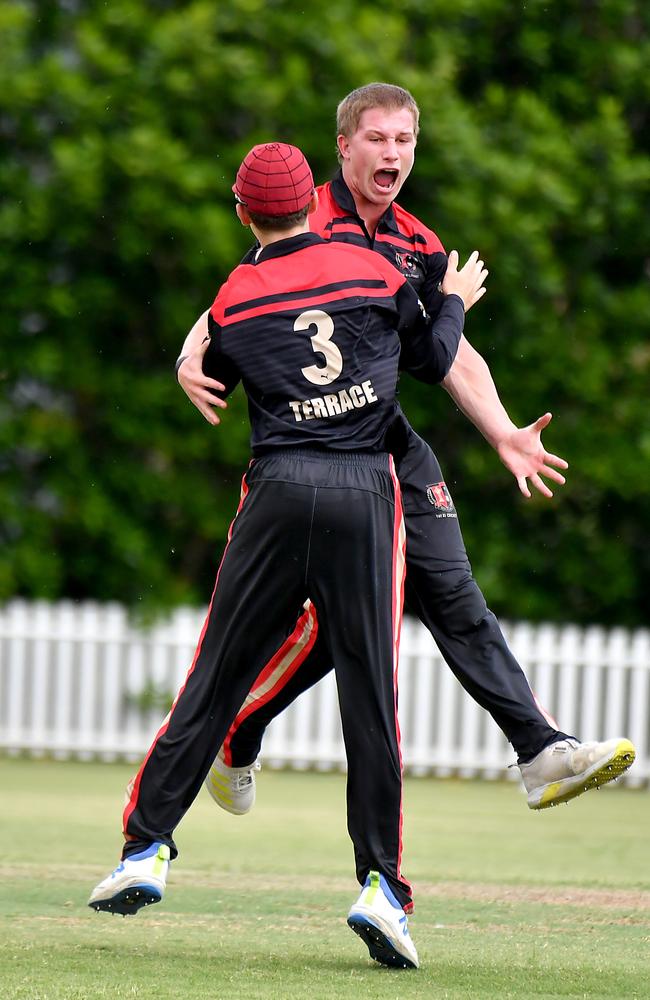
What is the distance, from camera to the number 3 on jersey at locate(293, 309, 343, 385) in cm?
445

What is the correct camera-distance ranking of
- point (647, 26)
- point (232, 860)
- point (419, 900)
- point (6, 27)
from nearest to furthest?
point (419, 900) → point (232, 860) → point (6, 27) → point (647, 26)

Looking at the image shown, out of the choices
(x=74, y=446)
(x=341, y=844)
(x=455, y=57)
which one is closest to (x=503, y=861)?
(x=341, y=844)

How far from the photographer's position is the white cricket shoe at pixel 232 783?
17.7ft

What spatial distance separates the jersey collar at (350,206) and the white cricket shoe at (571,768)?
1753mm

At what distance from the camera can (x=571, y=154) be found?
12.9 meters

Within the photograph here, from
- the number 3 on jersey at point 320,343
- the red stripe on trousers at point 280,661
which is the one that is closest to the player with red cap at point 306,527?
the number 3 on jersey at point 320,343

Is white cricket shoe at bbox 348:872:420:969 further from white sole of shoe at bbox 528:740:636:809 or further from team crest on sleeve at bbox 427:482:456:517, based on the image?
team crest on sleeve at bbox 427:482:456:517

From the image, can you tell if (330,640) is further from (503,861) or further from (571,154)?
(571,154)

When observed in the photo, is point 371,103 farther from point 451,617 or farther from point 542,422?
point 451,617

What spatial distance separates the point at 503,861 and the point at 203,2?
7.61 meters

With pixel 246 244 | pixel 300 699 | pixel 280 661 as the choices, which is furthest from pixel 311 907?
pixel 246 244

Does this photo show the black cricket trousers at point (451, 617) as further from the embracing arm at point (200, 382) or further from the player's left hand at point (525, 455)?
the embracing arm at point (200, 382)

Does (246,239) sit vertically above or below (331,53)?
below

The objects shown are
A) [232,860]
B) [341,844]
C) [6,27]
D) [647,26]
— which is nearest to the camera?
[232,860]
